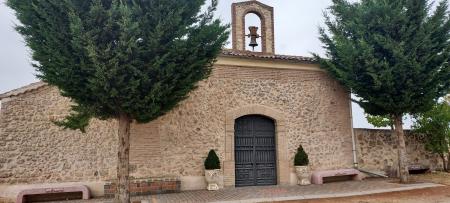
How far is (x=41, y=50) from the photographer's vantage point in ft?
22.0

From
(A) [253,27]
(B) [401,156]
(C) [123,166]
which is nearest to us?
(C) [123,166]

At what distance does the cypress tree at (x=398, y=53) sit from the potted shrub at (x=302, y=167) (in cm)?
270

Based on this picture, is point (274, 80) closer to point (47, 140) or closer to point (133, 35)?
point (133, 35)

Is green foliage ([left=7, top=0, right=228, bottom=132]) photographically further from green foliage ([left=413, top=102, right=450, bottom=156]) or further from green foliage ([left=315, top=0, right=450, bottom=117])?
green foliage ([left=413, top=102, right=450, bottom=156])

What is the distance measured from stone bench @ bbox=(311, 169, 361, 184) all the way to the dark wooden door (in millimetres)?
1296

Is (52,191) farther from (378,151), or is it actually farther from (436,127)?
(436,127)

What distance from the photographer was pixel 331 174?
1096cm

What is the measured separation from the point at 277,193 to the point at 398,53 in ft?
17.3

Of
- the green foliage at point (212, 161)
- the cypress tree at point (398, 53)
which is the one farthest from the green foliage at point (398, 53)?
the green foliage at point (212, 161)

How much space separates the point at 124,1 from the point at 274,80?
6148mm

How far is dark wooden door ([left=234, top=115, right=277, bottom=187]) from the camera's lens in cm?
1077

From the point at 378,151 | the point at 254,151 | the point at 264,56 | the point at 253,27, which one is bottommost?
the point at 378,151

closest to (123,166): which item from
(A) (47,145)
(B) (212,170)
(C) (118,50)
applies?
(C) (118,50)

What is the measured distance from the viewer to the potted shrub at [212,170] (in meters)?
9.91
